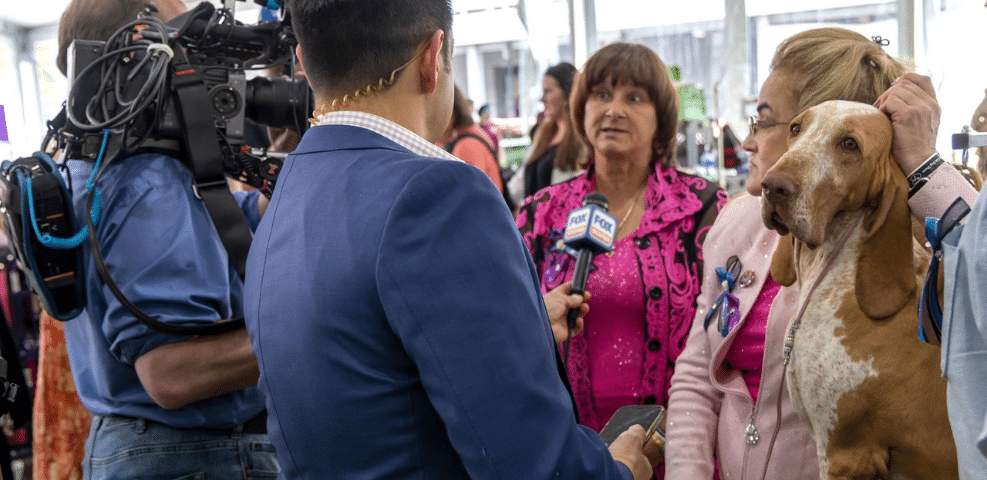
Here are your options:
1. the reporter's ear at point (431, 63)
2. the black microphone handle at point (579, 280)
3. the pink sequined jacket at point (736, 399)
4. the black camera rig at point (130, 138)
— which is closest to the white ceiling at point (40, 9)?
the black camera rig at point (130, 138)

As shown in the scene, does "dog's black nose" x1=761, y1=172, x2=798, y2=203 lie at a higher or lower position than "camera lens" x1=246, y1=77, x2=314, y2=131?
lower

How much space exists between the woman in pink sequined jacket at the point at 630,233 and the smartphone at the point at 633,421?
27.4 inches

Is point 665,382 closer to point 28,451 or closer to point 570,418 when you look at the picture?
point 570,418

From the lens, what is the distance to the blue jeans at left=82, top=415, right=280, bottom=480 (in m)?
1.65

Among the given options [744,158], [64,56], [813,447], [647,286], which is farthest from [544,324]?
[744,158]

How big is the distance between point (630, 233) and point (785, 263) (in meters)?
1.07

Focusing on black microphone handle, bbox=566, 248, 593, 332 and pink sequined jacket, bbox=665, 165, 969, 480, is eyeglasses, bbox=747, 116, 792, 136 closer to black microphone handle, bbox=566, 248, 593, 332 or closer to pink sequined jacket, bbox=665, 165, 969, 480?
pink sequined jacket, bbox=665, 165, 969, 480

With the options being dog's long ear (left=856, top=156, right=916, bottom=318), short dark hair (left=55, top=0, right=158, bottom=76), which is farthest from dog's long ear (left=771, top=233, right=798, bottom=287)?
short dark hair (left=55, top=0, right=158, bottom=76)

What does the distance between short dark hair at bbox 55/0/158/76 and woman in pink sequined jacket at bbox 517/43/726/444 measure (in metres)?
1.20

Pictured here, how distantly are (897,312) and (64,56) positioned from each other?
185cm

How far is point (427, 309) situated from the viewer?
3.18 ft

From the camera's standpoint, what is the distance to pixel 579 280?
1745 millimetres

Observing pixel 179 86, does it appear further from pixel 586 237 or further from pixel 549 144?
pixel 549 144

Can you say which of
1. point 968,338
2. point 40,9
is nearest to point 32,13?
point 40,9
